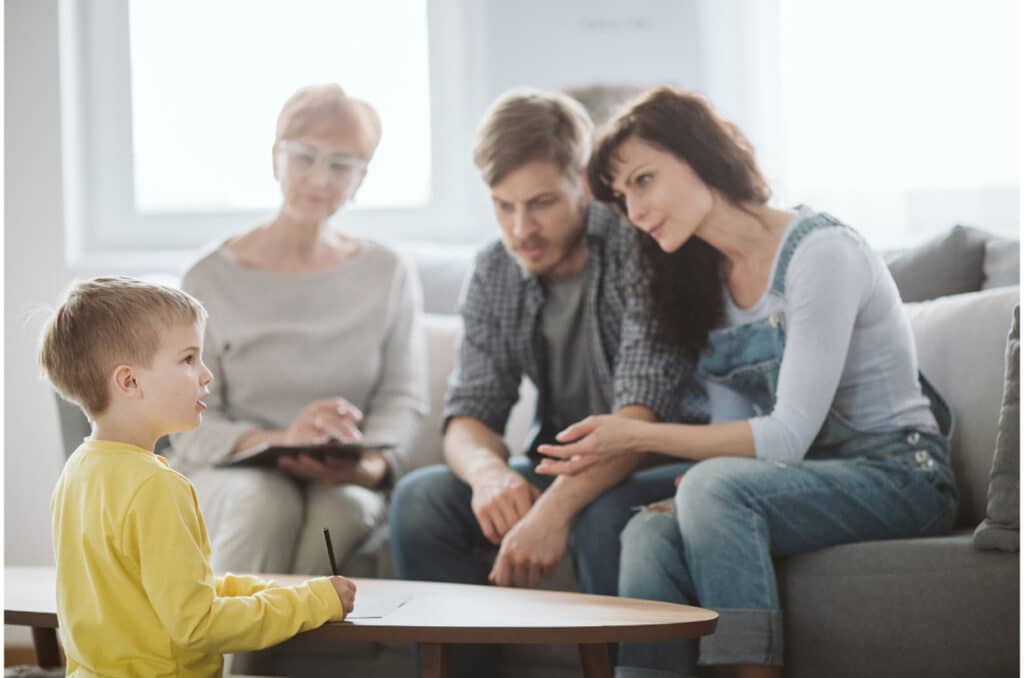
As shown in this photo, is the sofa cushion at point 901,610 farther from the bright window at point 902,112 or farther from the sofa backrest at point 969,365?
the bright window at point 902,112

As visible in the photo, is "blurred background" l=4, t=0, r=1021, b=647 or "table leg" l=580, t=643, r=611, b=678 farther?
"blurred background" l=4, t=0, r=1021, b=647

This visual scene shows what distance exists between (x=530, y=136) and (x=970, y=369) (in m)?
0.81

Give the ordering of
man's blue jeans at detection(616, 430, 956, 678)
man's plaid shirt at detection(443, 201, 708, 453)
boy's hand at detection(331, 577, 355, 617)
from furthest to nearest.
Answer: man's plaid shirt at detection(443, 201, 708, 453)
man's blue jeans at detection(616, 430, 956, 678)
boy's hand at detection(331, 577, 355, 617)

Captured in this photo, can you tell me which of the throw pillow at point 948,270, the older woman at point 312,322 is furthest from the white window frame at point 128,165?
the throw pillow at point 948,270

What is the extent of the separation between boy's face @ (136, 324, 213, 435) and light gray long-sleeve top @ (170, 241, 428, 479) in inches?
32.9

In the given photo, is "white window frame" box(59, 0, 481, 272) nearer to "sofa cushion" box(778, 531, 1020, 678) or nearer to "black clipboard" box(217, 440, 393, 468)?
"black clipboard" box(217, 440, 393, 468)

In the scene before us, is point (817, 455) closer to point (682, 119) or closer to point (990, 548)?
point (990, 548)

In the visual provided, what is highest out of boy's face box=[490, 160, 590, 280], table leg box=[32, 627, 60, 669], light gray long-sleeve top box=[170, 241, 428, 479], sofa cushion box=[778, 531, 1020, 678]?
boy's face box=[490, 160, 590, 280]

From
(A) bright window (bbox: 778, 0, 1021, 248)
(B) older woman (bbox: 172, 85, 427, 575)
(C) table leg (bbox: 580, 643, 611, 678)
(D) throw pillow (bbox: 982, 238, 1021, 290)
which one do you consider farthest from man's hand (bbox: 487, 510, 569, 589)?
(A) bright window (bbox: 778, 0, 1021, 248)

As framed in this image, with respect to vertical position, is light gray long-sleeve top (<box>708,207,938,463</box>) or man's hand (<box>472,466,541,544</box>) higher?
light gray long-sleeve top (<box>708,207,938,463</box>)

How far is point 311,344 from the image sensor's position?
7.31 ft

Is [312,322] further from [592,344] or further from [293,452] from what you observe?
[592,344]

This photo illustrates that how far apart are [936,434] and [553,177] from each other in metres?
0.72

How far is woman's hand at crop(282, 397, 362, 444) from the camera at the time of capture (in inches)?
79.1
